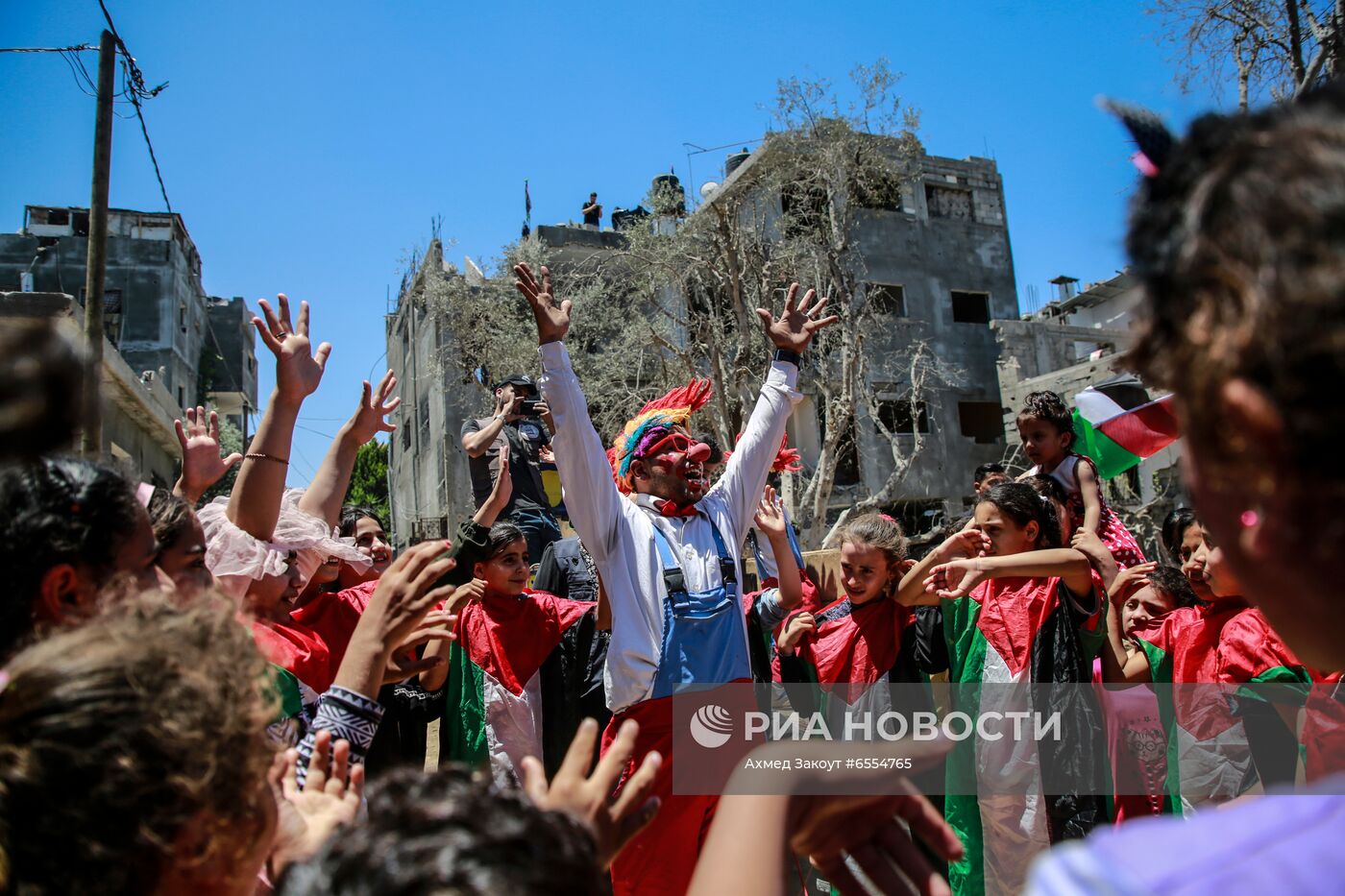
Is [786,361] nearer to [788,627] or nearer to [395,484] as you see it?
[788,627]

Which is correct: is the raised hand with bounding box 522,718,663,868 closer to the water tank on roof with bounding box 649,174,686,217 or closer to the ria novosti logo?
the ria novosti logo

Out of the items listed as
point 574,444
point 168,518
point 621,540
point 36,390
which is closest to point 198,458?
point 168,518

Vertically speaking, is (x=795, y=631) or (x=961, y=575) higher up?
(x=961, y=575)

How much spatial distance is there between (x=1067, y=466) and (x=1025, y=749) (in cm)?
172

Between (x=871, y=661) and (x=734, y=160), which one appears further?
(x=734, y=160)

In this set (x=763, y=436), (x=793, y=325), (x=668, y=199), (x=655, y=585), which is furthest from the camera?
(x=668, y=199)

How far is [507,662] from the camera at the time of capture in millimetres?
4617

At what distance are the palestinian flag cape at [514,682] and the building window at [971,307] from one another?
24453 mm

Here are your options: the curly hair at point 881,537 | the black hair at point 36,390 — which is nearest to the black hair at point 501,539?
the curly hair at point 881,537

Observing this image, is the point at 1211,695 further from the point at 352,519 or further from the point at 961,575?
the point at 352,519

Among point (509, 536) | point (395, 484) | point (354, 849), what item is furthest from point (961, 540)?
point (395, 484)

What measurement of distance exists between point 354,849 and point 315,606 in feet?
11.0

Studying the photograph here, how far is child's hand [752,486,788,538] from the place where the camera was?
4.44 m

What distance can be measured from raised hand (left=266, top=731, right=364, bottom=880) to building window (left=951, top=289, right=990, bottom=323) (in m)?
27.1
